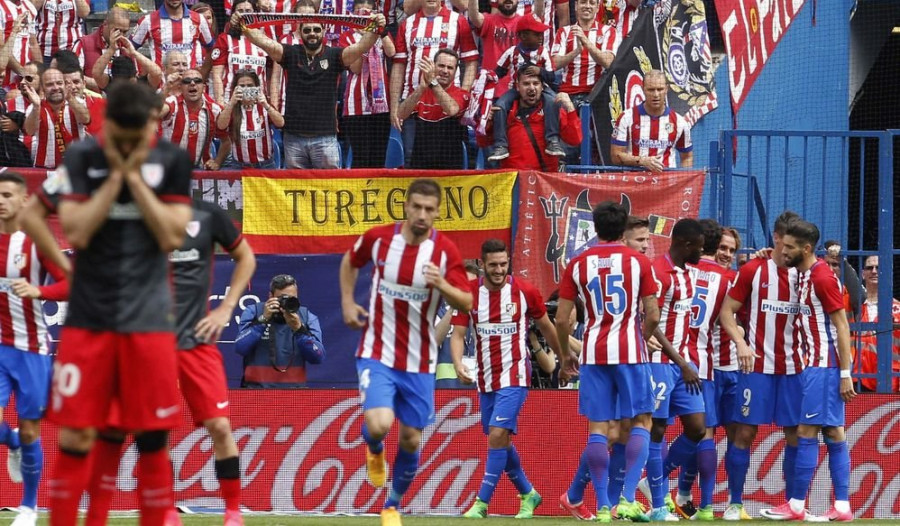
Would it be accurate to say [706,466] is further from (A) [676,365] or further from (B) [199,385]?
(B) [199,385]

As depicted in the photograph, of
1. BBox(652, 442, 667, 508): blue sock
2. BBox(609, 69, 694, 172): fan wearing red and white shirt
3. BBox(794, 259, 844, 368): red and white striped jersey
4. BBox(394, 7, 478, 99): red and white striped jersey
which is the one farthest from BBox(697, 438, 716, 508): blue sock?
BBox(394, 7, 478, 99): red and white striped jersey

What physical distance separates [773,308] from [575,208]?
2.11 metres

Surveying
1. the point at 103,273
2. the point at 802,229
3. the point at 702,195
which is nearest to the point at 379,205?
the point at 702,195

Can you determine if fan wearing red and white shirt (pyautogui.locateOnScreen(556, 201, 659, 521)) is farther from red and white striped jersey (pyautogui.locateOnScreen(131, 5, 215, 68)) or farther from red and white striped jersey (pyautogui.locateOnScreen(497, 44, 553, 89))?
red and white striped jersey (pyautogui.locateOnScreen(131, 5, 215, 68))

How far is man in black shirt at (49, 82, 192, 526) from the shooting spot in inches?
231

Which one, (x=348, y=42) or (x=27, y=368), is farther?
(x=348, y=42)

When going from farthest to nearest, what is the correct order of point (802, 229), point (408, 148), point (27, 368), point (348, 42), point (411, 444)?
1. point (348, 42)
2. point (408, 148)
3. point (802, 229)
4. point (27, 368)
5. point (411, 444)

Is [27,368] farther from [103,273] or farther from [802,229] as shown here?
[802,229]

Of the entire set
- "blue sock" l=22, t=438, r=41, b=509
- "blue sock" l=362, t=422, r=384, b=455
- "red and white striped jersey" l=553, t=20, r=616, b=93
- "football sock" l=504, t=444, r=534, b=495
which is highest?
"red and white striped jersey" l=553, t=20, r=616, b=93

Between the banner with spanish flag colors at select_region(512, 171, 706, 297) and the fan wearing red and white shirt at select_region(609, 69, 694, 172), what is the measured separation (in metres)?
1.11

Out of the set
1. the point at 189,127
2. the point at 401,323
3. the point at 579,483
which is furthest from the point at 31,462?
the point at 189,127

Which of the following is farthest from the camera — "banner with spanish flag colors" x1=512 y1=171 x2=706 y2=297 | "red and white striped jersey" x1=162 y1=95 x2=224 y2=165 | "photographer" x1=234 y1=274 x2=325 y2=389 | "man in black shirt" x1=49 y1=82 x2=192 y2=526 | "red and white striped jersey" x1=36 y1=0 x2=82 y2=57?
"red and white striped jersey" x1=36 y1=0 x2=82 y2=57

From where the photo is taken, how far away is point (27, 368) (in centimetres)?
954

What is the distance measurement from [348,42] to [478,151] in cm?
208
